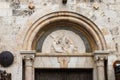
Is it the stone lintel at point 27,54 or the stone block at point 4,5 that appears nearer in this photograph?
the stone lintel at point 27,54

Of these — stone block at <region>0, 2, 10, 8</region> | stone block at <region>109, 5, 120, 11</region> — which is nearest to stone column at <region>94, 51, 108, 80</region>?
stone block at <region>109, 5, 120, 11</region>

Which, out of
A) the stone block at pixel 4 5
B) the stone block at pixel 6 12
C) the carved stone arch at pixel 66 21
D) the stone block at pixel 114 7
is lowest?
the carved stone arch at pixel 66 21

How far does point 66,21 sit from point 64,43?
71 centimetres

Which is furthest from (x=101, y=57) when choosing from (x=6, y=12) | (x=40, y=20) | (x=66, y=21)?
(x=6, y=12)

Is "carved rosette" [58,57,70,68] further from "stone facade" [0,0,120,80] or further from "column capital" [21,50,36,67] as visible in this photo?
"column capital" [21,50,36,67]

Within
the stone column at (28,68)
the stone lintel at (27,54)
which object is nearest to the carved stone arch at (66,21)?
the stone lintel at (27,54)

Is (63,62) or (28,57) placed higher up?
(28,57)

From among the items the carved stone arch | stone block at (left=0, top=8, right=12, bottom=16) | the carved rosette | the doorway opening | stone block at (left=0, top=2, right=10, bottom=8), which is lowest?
the doorway opening

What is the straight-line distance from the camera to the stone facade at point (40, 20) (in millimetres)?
10461

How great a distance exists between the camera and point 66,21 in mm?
10984

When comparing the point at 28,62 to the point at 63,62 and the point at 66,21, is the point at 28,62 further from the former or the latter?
the point at 66,21

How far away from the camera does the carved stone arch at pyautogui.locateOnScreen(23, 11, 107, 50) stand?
1061cm

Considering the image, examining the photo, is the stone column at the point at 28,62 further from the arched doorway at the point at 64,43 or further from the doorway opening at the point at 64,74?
the doorway opening at the point at 64,74

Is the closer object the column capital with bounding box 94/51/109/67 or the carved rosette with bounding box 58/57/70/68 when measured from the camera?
the column capital with bounding box 94/51/109/67
